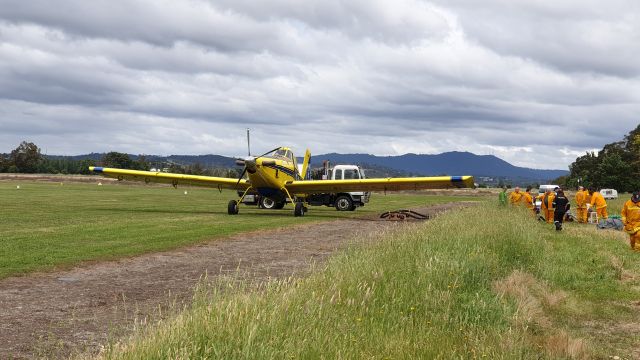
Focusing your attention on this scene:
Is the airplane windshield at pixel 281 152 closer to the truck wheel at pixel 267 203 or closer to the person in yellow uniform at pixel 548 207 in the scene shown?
the truck wheel at pixel 267 203

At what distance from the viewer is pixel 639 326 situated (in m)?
9.02

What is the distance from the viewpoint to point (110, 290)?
365 inches

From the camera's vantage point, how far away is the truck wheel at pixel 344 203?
118 feet

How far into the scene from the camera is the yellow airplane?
28281mm

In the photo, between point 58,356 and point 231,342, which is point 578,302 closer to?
point 231,342

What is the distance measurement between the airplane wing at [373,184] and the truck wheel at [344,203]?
3.79 m

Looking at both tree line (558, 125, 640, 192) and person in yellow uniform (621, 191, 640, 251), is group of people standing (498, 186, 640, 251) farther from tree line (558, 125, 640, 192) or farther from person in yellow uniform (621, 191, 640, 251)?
tree line (558, 125, 640, 192)

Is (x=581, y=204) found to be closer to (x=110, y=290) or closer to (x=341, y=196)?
(x=341, y=196)

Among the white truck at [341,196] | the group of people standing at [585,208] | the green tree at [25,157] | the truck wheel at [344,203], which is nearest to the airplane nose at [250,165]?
the white truck at [341,196]

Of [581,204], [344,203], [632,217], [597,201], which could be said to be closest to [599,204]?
[597,201]

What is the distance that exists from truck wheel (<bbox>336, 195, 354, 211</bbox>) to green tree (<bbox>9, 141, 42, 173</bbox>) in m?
133

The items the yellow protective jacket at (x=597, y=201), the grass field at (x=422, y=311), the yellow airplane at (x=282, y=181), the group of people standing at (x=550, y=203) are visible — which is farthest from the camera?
the yellow airplane at (x=282, y=181)

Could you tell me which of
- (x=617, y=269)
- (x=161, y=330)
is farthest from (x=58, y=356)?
(x=617, y=269)

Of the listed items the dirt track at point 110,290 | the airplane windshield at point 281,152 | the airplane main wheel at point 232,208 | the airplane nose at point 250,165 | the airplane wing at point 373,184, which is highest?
the airplane windshield at point 281,152
